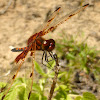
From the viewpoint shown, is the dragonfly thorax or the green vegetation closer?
the dragonfly thorax

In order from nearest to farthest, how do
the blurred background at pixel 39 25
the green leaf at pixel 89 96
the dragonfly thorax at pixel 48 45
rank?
the green leaf at pixel 89 96 → the dragonfly thorax at pixel 48 45 → the blurred background at pixel 39 25

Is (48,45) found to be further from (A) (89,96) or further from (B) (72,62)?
(B) (72,62)

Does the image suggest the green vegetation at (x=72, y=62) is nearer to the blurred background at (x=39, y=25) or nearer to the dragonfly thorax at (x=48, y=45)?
the blurred background at (x=39, y=25)

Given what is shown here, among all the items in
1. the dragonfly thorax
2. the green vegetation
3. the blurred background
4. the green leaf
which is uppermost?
the blurred background

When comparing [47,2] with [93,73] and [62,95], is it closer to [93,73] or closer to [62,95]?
[93,73]

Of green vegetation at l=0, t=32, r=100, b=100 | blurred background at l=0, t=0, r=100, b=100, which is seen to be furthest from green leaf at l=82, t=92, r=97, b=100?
blurred background at l=0, t=0, r=100, b=100

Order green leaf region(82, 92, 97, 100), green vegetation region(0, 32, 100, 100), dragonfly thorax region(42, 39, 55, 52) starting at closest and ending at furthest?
green leaf region(82, 92, 97, 100) < dragonfly thorax region(42, 39, 55, 52) < green vegetation region(0, 32, 100, 100)

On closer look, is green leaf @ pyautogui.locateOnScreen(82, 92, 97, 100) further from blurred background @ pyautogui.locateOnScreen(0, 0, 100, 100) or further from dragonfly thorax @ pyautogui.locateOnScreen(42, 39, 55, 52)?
blurred background @ pyautogui.locateOnScreen(0, 0, 100, 100)

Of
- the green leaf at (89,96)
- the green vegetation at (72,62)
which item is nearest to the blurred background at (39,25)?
the green vegetation at (72,62)

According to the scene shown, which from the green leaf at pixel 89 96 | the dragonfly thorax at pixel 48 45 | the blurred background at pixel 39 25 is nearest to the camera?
the green leaf at pixel 89 96

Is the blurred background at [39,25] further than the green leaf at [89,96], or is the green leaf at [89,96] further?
the blurred background at [39,25]
